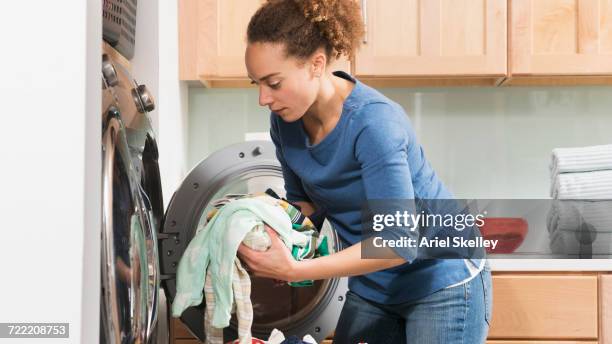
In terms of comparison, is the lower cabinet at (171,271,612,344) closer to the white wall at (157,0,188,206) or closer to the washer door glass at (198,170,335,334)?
the washer door glass at (198,170,335,334)

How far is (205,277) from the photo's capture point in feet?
4.62

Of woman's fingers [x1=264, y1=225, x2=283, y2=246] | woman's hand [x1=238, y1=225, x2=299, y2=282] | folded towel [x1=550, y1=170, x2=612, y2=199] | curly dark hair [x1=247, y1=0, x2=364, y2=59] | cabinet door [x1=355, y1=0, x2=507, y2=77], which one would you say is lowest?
woman's hand [x1=238, y1=225, x2=299, y2=282]

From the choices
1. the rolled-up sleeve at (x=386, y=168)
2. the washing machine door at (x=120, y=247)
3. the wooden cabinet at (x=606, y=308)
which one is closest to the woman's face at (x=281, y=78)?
the rolled-up sleeve at (x=386, y=168)

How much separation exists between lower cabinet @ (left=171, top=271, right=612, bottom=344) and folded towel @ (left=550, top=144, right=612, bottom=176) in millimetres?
357

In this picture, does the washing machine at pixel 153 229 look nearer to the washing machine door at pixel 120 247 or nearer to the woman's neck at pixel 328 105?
the washing machine door at pixel 120 247

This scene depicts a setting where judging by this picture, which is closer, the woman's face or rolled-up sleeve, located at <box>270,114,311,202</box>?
the woman's face

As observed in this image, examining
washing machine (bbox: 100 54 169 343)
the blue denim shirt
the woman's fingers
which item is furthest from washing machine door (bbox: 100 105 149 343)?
the blue denim shirt

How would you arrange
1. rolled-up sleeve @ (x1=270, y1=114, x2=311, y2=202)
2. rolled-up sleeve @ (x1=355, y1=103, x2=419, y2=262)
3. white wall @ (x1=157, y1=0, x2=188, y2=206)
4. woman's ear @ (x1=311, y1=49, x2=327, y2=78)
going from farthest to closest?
white wall @ (x1=157, y1=0, x2=188, y2=206), rolled-up sleeve @ (x1=270, y1=114, x2=311, y2=202), woman's ear @ (x1=311, y1=49, x2=327, y2=78), rolled-up sleeve @ (x1=355, y1=103, x2=419, y2=262)

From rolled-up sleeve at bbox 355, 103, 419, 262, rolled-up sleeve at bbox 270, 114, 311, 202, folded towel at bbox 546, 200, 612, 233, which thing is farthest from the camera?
folded towel at bbox 546, 200, 612, 233

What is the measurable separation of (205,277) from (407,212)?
414mm

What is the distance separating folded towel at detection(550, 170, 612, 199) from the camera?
219cm

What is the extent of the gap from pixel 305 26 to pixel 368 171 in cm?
32

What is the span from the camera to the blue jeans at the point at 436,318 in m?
1.46

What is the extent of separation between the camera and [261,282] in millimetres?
1962
